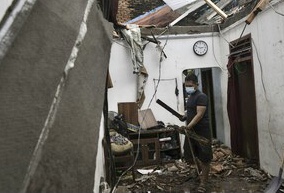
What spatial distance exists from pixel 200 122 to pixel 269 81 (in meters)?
1.43

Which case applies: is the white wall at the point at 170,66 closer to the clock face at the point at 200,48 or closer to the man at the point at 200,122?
the clock face at the point at 200,48

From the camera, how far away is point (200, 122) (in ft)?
15.9

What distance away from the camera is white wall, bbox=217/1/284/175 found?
4.67 meters

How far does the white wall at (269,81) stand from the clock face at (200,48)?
5.33 ft

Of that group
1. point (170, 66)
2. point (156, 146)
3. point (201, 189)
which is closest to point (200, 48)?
point (170, 66)

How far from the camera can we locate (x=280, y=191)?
4309mm

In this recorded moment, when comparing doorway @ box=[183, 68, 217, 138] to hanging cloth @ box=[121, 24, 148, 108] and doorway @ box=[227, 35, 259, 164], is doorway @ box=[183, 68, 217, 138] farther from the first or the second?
hanging cloth @ box=[121, 24, 148, 108]

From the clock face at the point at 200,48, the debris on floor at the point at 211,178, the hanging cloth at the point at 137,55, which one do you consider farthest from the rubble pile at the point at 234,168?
the clock face at the point at 200,48

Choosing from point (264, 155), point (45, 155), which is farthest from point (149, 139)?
point (45, 155)

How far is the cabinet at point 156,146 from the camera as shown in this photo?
21.0 feet

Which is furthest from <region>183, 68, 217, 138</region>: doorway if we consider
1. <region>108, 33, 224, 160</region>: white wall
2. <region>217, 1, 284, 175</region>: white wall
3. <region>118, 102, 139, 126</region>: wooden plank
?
<region>217, 1, 284, 175</region>: white wall

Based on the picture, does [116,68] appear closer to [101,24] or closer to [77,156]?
[101,24]

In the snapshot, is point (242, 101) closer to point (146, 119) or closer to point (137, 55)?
point (146, 119)

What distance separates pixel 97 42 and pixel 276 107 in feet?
14.6
